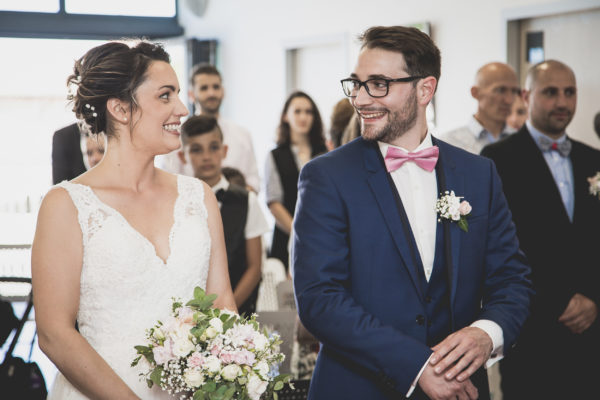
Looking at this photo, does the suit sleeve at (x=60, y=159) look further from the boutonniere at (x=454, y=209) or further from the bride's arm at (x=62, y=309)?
the boutonniere at (x=454, y=209)

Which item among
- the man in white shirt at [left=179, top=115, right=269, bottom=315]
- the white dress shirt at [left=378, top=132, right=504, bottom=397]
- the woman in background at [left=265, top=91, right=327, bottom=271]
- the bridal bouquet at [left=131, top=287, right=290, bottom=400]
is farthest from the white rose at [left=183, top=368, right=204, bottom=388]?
the woman in background at [left=265, top=91, right=327, bottom=271]

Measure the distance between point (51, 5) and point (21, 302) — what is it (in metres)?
3.77

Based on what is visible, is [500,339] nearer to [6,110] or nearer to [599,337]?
[599,337]

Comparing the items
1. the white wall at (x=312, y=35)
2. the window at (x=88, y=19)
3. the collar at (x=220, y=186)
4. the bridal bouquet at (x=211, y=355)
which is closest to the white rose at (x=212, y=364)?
the bridal bouquet at (x=211, y=355)

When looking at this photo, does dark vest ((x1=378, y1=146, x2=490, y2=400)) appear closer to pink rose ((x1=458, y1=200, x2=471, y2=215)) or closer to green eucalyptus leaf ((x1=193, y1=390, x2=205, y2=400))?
pink rose ((x1=458, y1=200, x2=471, y2=215))

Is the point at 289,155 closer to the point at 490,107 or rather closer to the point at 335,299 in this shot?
the point at 490,107

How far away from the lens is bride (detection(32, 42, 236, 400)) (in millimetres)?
2105

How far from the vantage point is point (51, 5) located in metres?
9.34

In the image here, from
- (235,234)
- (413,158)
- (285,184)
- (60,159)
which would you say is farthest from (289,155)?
(413,158)

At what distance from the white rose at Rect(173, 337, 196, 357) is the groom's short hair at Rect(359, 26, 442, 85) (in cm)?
107

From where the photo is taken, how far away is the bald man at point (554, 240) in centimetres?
347

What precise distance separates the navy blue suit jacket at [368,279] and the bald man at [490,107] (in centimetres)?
216

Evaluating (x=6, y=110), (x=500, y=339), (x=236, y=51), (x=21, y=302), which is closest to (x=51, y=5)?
(x=6, y=110)

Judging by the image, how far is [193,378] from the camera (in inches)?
75.3
